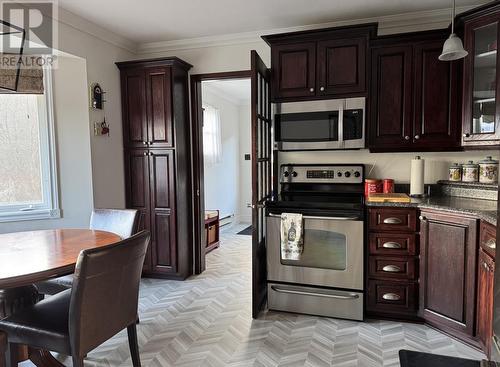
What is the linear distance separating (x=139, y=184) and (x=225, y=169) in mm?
2829

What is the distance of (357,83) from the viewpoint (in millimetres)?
2748

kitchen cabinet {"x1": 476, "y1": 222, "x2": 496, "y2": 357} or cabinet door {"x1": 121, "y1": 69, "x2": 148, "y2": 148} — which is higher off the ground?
cabinet door {"x1": 121, "y1": 69, "x2": 148, "y2": 148}

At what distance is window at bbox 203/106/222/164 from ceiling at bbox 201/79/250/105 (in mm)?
313

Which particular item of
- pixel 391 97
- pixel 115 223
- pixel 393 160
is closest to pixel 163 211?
pixel 115 223

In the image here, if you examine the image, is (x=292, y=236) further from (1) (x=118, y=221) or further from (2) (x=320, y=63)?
(2) (x=320, y=63)

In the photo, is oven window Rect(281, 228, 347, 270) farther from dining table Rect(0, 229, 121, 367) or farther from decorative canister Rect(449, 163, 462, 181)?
dining table Rect(0, 229, 121, 367)

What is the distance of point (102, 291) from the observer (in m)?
1.58

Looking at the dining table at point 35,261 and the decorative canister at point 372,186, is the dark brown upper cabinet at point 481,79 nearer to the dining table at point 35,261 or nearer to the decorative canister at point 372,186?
the decorative canister at point 372,186

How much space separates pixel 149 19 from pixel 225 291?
253cm

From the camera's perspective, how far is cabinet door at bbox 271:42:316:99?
282 cm

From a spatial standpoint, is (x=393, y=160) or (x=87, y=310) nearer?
(x=87, y=310)

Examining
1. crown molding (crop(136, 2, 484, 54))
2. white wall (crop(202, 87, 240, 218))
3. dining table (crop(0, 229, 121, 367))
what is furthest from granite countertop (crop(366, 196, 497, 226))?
white wall (crop(202, 87, 240, 218))

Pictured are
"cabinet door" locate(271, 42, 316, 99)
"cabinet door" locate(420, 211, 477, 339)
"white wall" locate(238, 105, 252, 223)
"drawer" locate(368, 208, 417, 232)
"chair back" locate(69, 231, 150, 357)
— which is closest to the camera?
"chair back" locate(69, 231, 150, 357)

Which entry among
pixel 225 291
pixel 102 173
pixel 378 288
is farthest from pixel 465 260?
pixel 102 173
